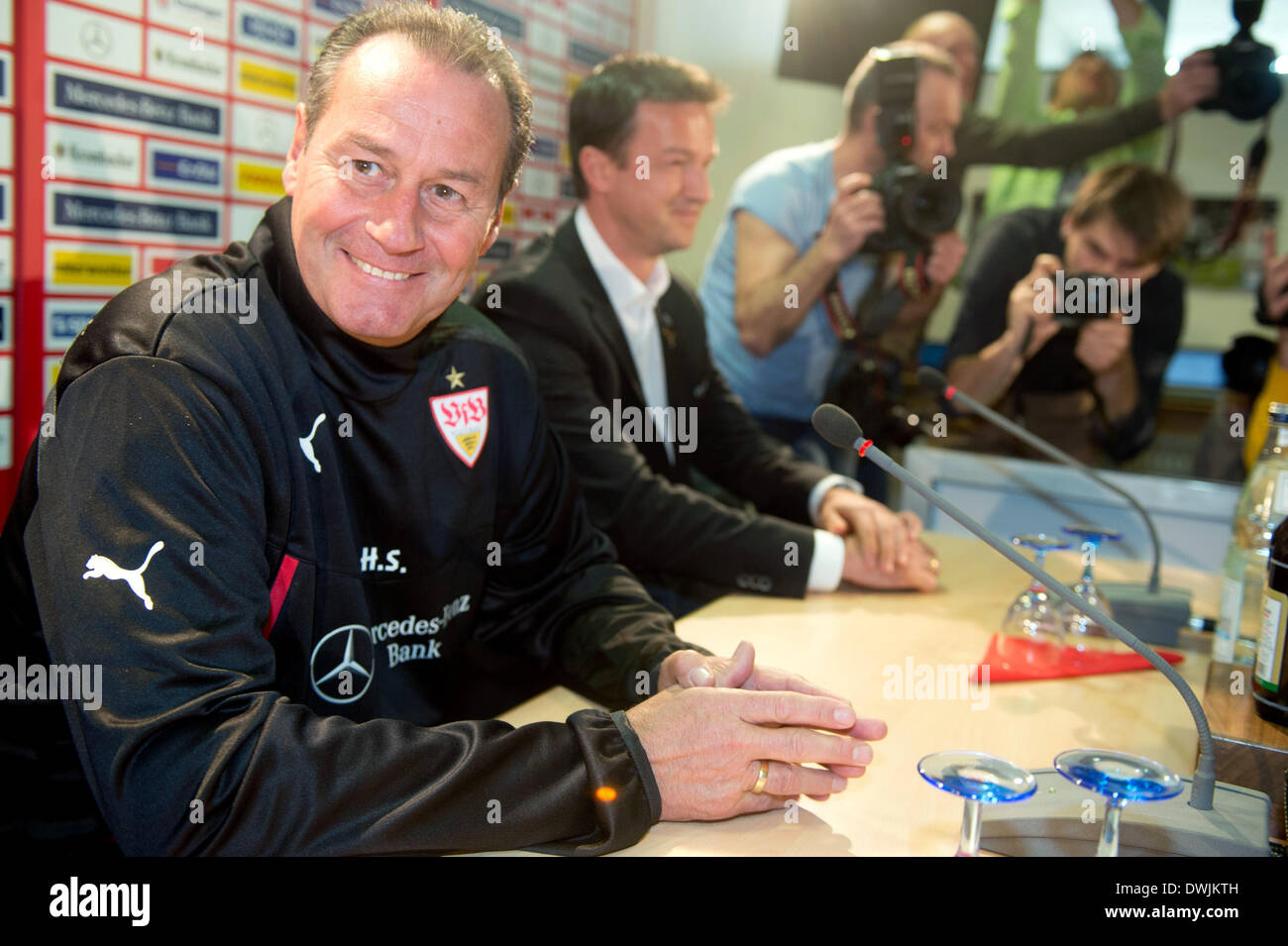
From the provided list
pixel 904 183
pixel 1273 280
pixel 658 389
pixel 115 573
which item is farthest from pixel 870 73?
pixel 115 573

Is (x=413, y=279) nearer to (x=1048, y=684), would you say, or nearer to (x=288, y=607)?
(x=288, y=607)

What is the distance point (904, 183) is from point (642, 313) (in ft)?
2.41

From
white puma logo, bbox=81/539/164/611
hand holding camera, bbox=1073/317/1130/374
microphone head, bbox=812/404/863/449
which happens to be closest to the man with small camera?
hand holding camera, bbox=1073/317/1130/374

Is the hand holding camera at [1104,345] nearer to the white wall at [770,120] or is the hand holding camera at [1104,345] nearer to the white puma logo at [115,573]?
the white wall at [770,120]

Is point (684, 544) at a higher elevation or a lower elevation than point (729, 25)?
lower

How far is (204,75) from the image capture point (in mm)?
1892

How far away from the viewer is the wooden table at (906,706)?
0.89 metres

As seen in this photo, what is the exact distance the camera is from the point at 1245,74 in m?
2.68

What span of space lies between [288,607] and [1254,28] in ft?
9.55

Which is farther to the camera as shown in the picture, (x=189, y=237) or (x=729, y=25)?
(x=729, y=25)

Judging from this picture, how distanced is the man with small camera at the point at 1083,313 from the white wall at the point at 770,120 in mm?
74

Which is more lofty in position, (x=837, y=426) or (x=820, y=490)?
(x=837, y=426)

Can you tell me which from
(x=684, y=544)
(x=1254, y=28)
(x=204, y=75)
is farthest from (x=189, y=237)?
(x=1254, y=28)

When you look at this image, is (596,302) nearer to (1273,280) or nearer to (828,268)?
(828,268)
